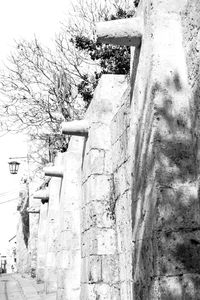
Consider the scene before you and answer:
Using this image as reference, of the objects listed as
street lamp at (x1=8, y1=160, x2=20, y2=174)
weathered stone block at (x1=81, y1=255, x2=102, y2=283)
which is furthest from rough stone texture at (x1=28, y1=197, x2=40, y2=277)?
weathered stone block at (x1=81, y1=255, x2=102, y2=283)

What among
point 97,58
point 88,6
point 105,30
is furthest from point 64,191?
point 88,6

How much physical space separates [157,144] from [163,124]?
0.48 ft

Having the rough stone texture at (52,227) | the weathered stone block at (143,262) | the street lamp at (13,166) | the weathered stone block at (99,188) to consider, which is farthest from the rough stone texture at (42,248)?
the weathered stone block at (143,262)

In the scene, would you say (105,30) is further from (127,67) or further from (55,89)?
(55,89)

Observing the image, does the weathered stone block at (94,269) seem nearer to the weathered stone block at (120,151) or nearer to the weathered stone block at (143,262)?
the weathered stone block at (120,151)

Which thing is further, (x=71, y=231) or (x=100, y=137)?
(x=71, y=231)

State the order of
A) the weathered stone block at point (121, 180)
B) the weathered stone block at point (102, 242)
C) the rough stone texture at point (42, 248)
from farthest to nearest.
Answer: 1. the rough stone texture at point (42, 248)
2. the weathered stone block at point (102, 242)
3. the weathered stone block at point (121, 180)

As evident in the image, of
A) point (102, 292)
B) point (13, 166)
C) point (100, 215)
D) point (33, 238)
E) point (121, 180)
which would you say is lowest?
point (102, 292)

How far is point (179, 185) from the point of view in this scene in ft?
9.41

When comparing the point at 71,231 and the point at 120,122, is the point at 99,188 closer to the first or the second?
the point at 120,122

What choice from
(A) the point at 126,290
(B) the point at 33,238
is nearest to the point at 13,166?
(B) the point at 33,238

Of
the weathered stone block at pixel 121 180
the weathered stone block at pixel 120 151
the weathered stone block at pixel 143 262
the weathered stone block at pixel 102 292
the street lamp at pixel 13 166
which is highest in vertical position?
the street lamp at pixel 13 166

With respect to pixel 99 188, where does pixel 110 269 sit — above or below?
below

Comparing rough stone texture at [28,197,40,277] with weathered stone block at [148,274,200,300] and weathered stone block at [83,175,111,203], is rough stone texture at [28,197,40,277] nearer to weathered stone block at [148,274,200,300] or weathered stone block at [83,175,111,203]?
weathered stone block at [83,175,111,203]
